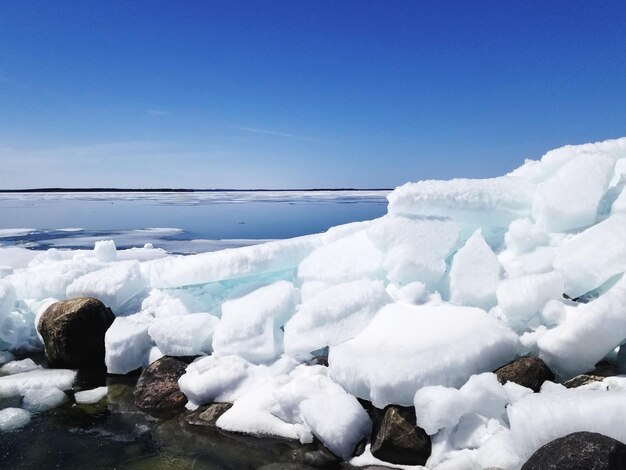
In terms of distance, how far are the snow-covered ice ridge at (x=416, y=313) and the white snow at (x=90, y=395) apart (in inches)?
15.1

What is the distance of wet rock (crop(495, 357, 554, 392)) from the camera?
3.50 meters

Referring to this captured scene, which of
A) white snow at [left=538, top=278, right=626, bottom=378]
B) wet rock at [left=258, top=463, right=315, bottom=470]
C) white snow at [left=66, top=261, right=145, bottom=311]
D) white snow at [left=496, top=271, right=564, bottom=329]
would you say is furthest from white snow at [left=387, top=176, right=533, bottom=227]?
white snow at [left=66, top=261, right=145, bottom=311]

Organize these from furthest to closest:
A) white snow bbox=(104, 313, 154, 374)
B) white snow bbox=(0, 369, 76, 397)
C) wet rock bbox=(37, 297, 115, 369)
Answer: wet rock bbox=(37, 297, 115, 369) → white snow bbox=(104, 313, 154, 374) → white snow bbox=(0, 369, 76, 397)

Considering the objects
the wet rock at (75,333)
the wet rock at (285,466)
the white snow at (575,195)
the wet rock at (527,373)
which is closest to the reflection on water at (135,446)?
the wet rock at (285,466)

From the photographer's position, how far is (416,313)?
4.30 m

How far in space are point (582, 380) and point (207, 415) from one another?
9.99 feet

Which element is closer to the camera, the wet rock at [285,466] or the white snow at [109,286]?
the wet rock at [285,466]

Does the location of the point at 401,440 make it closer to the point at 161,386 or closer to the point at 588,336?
the point at 588,336

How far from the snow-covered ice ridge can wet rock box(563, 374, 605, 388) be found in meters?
0.10

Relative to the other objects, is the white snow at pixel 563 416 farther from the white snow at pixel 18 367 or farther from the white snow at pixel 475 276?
the white snow at pixel 18 367

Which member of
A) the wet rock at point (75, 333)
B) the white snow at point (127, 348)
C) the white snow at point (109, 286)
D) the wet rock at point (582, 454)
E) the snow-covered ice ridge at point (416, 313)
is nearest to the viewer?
the wet rock at point (582, 454)

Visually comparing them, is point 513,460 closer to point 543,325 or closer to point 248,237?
point 543,325

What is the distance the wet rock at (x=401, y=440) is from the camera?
3303 millimetres

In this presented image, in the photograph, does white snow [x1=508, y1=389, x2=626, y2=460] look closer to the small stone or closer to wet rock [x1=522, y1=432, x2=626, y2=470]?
wet rock [x1=522, y1=432, x2=626, y2=470]
